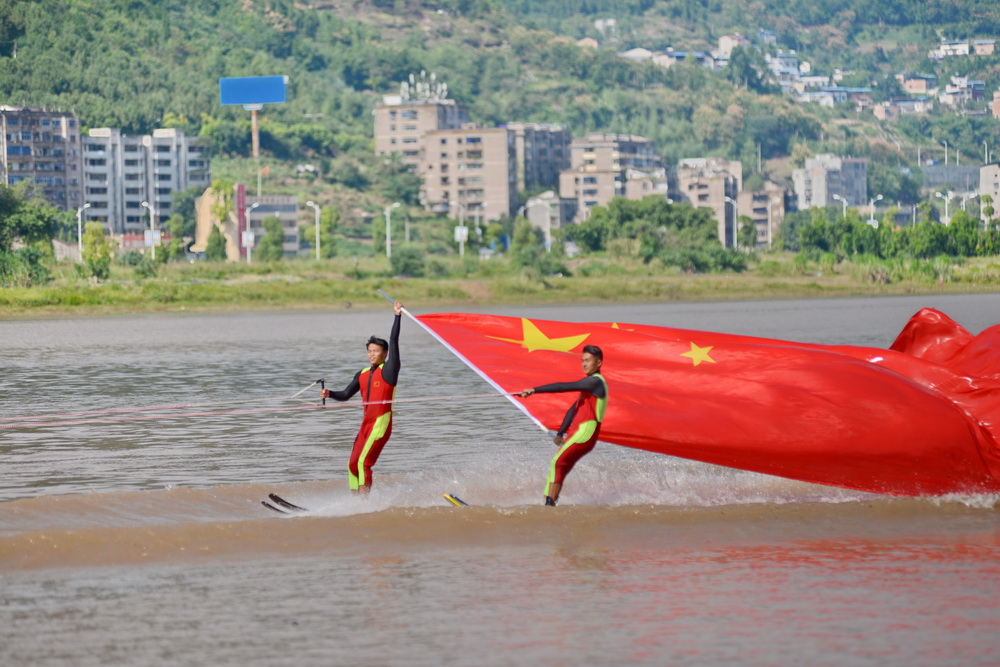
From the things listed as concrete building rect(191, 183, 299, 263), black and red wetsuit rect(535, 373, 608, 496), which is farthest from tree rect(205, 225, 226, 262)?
black and red wetsuit rect(535, 373, 608, 496)

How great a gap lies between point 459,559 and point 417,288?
101 meters

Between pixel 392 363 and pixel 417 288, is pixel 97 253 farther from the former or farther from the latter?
pixel 392 363

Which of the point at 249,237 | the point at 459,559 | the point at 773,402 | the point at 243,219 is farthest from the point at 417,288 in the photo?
the point at 459,559

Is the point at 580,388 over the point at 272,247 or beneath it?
over

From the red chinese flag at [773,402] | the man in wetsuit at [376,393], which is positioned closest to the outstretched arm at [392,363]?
the man in wetsuit at [376,393]

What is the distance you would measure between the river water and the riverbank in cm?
8065

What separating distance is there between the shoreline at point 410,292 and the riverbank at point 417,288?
0.08m

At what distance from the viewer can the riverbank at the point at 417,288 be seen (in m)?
107

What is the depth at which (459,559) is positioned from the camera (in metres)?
15.5

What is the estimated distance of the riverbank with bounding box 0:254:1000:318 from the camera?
107 metres

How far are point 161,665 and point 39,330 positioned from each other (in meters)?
75.4

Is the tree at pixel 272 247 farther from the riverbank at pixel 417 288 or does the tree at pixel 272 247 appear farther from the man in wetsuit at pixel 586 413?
the man in wetsuit at pixel 586 413

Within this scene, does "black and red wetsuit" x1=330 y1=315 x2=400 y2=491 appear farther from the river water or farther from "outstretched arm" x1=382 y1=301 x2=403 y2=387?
the river water

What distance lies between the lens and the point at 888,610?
12906 millimetres
